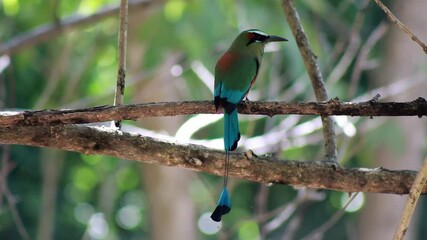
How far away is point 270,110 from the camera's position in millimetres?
3168

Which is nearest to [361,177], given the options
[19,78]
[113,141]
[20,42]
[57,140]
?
[113,141]

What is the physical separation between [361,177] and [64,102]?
11.8 ft

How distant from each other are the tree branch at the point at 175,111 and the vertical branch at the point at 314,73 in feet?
1.70

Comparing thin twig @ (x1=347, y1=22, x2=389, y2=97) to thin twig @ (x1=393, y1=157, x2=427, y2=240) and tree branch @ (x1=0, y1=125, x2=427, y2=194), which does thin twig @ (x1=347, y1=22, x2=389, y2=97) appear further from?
thin twig @ (x1=393, y1=157, x2=427, y2=240)

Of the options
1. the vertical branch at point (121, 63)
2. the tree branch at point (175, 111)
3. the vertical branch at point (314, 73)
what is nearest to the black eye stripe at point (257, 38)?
the vertical branch at point (314, 73)

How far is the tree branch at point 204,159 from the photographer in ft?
10.8

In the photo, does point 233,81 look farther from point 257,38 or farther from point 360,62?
point 360,62

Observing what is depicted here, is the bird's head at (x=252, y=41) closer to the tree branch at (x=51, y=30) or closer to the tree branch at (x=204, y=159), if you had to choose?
the tree branch at (x=204, y=159)

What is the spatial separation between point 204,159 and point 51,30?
3029mm

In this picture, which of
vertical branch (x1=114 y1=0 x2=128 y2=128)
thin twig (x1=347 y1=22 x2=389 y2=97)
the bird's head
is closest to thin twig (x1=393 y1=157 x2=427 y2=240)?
vertical branch (x1=114 y1=0 x2=128 y2=128)

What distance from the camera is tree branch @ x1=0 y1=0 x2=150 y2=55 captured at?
598 cm

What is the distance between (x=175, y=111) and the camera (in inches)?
125

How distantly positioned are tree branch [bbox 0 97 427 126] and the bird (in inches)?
11.2

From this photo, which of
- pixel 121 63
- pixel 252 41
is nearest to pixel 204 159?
pixel 121 63
